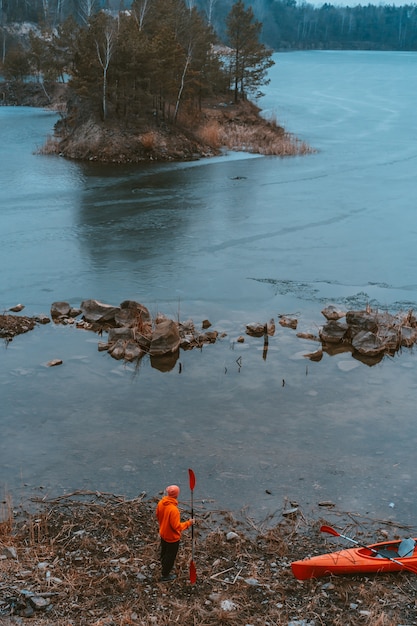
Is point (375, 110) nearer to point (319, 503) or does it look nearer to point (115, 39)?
point (115, 39)

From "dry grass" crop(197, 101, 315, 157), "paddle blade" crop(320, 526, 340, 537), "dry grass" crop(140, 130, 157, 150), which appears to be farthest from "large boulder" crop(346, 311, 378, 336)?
"dry grass" crop(197, 101, 315, 157)

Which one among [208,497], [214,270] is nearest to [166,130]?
[214,270]

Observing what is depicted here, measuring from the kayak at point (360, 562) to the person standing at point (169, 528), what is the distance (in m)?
1.47

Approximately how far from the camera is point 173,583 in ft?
29.1

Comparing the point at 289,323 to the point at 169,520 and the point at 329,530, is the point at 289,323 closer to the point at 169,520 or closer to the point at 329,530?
the point at 329,530

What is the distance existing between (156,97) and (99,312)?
26.6 m

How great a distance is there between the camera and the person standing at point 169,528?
869 cm

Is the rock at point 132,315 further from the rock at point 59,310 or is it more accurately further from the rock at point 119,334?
the rock at point 59,310

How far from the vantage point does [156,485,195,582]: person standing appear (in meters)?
8.69

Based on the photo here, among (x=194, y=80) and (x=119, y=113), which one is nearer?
(x=119, y=113)

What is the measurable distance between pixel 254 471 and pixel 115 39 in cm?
3250

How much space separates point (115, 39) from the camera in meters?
39.3

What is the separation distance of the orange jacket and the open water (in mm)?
2320

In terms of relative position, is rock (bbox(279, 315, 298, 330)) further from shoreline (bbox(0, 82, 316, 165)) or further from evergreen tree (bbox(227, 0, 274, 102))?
evergreen tree (bbox(227, 0, 274, 102))
